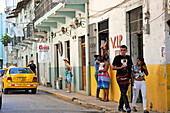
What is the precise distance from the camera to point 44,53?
26031mm

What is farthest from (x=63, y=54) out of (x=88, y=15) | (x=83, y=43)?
(x=88, y=15)

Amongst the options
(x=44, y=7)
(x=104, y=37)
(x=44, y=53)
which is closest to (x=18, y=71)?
(x=44, y=53)

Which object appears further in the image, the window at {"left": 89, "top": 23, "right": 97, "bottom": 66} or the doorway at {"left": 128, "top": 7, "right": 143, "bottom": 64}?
the window at {"left": 89, "top": 23, "right": 97, "bottom": 66}

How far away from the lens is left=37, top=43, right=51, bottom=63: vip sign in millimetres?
25812

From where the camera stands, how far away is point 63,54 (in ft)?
77.4

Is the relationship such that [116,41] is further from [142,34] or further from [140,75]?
[140,75]

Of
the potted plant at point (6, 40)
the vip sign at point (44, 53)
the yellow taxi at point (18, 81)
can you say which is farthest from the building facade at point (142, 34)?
the potted plant at point (6, 40)

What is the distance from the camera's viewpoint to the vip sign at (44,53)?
2581 cm

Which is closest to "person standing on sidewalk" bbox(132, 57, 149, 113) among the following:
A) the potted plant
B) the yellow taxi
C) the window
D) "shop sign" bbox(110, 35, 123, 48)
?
"shop sign" bbox(110, 35, 123, 48)

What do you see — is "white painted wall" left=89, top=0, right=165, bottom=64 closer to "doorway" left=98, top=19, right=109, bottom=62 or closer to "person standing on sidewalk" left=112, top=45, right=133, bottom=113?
"doorway" left=98, top=19, right=109, bottom=62

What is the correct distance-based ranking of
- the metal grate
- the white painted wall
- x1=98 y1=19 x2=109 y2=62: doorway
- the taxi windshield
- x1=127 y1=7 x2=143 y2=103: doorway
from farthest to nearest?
the taxi windshield
x1=98 y1=19 x2=109 y2=62: doorway
x1=127 y1=7 x2=143 y2=103: doorway
the metal grate
the white painted wall

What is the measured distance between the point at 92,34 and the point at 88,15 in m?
1.18

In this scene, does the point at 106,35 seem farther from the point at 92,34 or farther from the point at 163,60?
the point at 163,60

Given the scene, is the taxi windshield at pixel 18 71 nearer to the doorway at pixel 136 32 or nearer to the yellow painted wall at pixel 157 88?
the doorway at pixel 136 32
